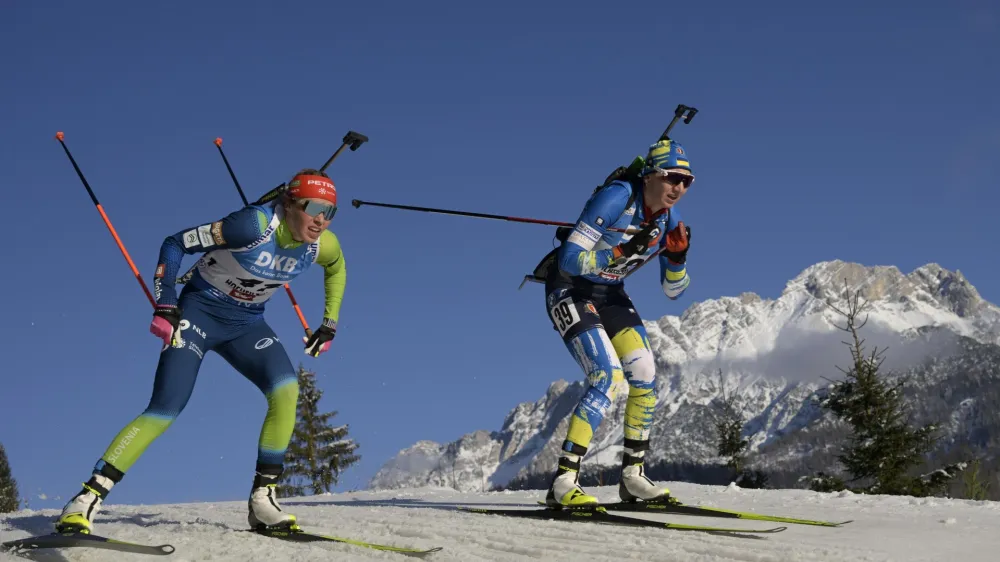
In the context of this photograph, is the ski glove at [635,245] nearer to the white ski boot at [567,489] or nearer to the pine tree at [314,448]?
the white ski boot at [567,489]

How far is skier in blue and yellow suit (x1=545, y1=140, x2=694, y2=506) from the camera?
8336mm

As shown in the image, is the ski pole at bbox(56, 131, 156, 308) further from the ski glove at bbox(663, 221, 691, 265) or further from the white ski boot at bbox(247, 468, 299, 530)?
the ski glove at bbox(663, 221, 691, 265)

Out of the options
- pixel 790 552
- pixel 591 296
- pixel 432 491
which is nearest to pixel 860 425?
pixel 432 491

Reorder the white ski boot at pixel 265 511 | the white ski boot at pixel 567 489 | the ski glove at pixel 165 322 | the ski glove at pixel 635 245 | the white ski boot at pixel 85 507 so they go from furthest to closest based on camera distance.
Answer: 1. the ski glove at pixel 635 245
2. the white ski boot at pixel 567 489
3. the white ski boot at pixel 265 511
4. the ski glove at pixel 165 322
5. the white ski boot at pixel 85 507

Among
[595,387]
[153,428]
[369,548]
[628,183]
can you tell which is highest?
[628,183]

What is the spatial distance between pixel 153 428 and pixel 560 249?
3789 millimetres

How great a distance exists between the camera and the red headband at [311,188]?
23.4 ft

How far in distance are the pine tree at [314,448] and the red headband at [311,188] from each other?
32.9 metres

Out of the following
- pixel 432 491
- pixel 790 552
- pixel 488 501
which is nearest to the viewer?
pixel 790 552

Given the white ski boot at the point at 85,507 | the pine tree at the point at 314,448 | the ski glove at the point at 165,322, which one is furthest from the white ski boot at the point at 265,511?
the pine tree at the point at 314,448

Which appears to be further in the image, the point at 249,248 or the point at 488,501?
the point at 488,501

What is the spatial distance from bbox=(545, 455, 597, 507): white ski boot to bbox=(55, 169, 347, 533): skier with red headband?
2.29 m

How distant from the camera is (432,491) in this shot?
1305cm

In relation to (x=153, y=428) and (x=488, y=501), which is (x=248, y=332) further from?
(x=488, y=501)
